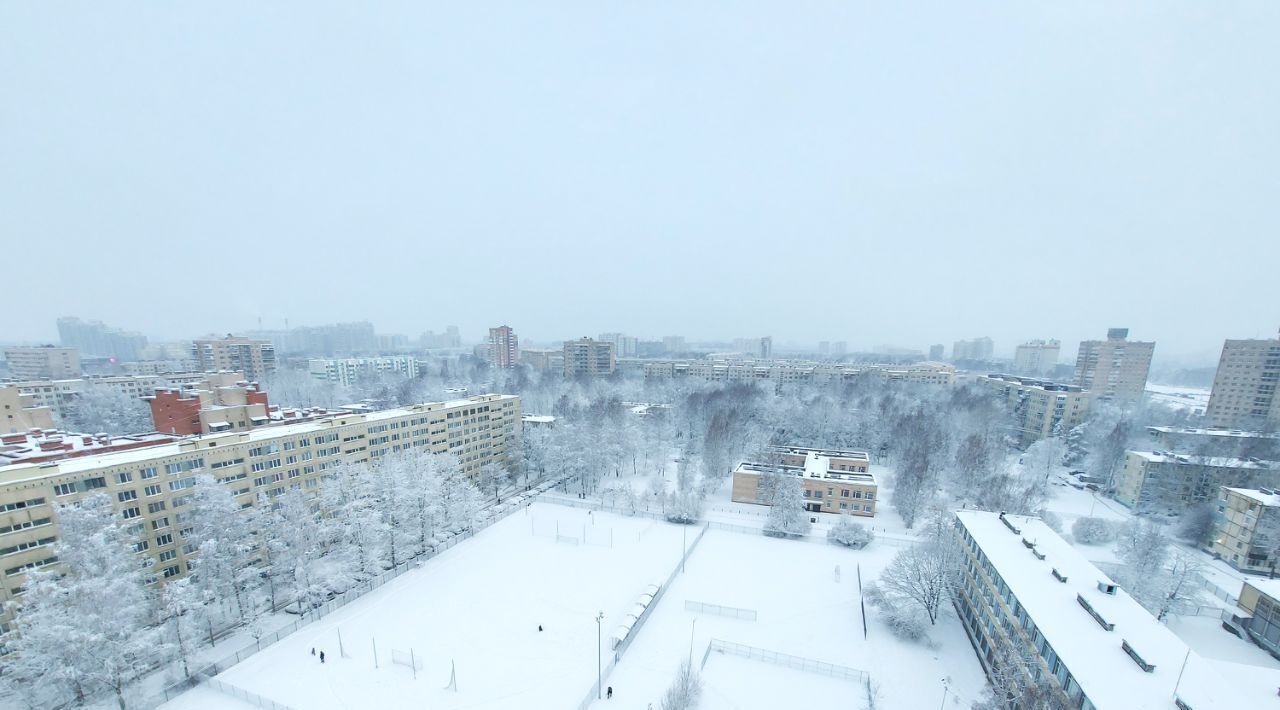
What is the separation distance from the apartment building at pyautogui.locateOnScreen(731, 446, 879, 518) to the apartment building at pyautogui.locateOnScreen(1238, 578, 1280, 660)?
22.4 meters

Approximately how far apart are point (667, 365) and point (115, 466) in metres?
111

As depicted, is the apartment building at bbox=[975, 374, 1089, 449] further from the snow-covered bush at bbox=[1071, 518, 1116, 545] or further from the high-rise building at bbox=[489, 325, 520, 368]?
the high-rise building at bbox=[489, 325, 520, 368]

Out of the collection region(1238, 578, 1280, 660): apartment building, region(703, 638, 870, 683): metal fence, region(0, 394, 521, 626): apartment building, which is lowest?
region(703, 638, 870, 683): metal fence

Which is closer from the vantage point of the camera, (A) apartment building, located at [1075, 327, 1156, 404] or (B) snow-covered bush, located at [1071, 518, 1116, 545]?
(B) snow-covered bush, located at [1071, 518, 1116, 545]

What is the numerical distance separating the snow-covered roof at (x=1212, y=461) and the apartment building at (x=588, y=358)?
100864 millimetres

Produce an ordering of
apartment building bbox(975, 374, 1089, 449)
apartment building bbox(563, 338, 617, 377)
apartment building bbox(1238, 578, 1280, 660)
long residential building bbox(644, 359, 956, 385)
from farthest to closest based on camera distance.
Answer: apartment building bbox(563, 338, 617, 377), long residential building bbox(644, 359, 956, 385), apartment building bbox(975, 374, 1089, 449), apartment building bbox(1238, 578, 1280, 660)

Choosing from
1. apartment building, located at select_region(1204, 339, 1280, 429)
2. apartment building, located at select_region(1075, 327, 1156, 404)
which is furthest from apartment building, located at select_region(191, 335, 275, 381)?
apartment building, located at select_region(1204, 339, 1280, 429)

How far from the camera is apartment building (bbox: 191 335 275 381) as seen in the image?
102 m

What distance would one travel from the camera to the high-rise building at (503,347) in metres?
137

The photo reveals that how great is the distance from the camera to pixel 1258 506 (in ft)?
113

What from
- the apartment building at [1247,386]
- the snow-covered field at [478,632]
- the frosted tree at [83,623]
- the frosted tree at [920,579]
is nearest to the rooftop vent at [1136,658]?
the frosted tree at [920,579]

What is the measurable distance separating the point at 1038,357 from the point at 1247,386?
120 metres

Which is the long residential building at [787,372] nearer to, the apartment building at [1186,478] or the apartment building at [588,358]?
the apartment building at [588,358]

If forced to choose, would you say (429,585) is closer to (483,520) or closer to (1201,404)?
(483,520)
